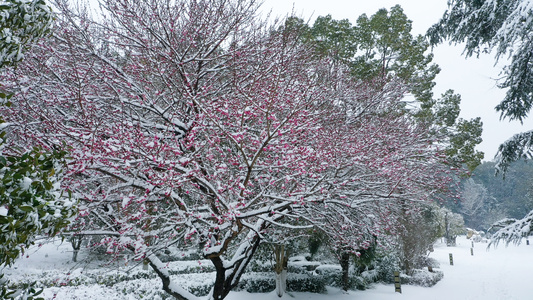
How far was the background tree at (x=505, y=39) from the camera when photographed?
6.32 meters

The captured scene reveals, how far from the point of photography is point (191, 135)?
4711mm

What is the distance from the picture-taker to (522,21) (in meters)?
6.32

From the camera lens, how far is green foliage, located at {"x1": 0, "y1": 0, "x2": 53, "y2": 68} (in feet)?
7.39

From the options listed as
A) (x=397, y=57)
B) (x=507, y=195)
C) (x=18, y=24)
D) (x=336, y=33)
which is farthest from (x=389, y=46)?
(x=507, y=195)

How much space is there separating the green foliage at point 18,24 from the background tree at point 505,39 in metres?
7.54

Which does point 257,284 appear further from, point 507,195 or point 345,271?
point 507,195

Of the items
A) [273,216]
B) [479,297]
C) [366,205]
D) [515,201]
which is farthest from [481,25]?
[515,201]

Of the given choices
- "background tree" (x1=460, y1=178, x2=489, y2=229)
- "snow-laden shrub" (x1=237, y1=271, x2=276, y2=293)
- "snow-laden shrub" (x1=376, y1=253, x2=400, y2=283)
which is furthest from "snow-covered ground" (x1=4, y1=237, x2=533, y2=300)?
"background tree" (x1=460, y1=178, x2=489, y2=229)

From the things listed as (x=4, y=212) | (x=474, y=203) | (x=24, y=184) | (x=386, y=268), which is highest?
(x=474, y=203)

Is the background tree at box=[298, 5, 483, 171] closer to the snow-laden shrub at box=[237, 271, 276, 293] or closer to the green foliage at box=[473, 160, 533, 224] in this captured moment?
the snow-laden shrub at box=[237, 271, 276, 293]

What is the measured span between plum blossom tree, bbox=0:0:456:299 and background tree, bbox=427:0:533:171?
6.87ft

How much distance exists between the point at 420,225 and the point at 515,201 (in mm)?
54150

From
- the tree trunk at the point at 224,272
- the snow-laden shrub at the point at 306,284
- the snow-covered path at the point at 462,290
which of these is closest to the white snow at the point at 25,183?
the tree trunk at the point at 224,272

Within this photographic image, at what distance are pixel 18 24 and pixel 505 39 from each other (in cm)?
790
